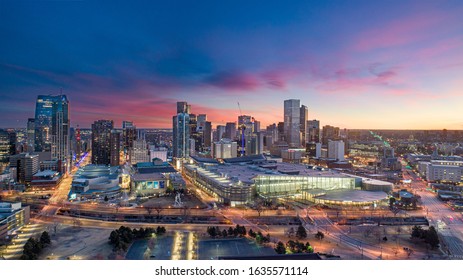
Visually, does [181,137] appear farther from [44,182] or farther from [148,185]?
[148,185]

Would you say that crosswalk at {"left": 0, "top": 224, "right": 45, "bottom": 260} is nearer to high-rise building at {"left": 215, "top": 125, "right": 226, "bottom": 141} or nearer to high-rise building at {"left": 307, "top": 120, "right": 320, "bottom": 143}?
high-rise building at {"left": 215, "top": 125, "right": 226, "bottom": 141}

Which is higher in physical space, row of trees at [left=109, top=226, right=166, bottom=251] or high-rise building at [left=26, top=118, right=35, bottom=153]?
high-rise building at [left=26, top=118, right=35, bottom=153]

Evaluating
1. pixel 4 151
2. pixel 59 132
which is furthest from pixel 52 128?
pixel 4 151

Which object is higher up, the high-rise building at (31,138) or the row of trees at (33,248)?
the high-rise building at (31,138)

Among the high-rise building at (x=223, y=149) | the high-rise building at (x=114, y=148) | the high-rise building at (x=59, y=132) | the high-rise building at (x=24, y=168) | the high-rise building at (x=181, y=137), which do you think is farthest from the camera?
the high-rise building at (x=223, y=149)

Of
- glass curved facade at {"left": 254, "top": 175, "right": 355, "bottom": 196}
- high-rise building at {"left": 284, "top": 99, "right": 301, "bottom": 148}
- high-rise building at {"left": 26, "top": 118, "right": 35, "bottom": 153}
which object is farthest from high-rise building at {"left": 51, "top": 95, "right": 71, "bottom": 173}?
high-rise building at {"left": 284, "top": 99, "right": 301, "bottom": 148}

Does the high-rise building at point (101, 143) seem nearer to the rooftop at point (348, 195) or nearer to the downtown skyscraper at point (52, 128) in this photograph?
the downtown skyscraper at point (52, 128)

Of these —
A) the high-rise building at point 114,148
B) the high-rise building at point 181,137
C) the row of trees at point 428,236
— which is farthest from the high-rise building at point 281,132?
the row of trees at point 428,236
